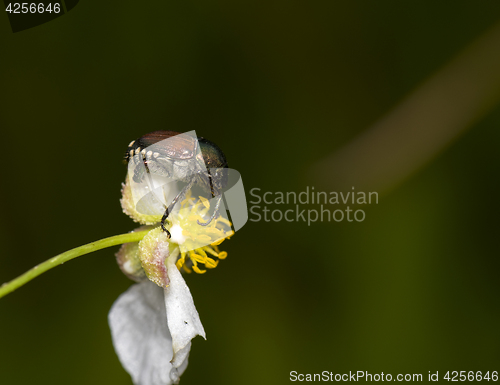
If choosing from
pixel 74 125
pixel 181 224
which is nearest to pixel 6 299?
pixel 74 125

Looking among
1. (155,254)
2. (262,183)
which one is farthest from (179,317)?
(262,183)

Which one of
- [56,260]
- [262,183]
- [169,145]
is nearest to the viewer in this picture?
[56,260]

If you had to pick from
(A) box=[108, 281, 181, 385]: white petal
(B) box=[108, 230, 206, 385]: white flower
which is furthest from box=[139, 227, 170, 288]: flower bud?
(A) box=[108, 281, 181, 385]: white petal

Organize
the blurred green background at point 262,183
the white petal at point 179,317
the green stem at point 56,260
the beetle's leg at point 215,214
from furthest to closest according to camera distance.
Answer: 1. the blurred green background at point 262,183
2. the beetle's leg at point 215,214
3. the white petal at point 179,317
4. the green stem at point 56,260

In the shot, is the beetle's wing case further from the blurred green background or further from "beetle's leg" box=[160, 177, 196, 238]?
the blurred green background

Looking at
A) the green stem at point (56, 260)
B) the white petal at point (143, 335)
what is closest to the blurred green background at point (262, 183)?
the white petal at point (143, 335)

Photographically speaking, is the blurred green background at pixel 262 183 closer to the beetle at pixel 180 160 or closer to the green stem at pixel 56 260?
the beetle at pixel 180 160

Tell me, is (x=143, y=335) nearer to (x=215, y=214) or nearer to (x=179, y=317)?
(x=179, y=317)
